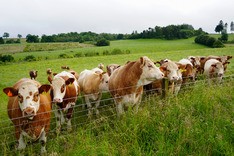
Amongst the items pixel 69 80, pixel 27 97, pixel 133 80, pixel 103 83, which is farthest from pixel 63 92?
pixel 133 80

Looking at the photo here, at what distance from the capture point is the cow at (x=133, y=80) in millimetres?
4453

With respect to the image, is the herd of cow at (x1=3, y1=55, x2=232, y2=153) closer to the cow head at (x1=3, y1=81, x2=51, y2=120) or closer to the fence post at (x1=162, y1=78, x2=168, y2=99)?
the cow head at (x1=3, y1=81, x2=51, y2=120)

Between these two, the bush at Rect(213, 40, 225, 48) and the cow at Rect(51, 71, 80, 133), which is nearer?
the cow at Rect(51, 71, 80, 133)

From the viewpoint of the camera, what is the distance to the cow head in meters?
3.19

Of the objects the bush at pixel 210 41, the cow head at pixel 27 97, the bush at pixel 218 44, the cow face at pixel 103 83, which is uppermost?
the bush at pixel 210 41

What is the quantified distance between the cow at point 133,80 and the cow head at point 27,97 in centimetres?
207

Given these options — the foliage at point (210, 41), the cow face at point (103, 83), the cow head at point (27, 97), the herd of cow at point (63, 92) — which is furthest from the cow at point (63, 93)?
the foliage at point (210, 41)

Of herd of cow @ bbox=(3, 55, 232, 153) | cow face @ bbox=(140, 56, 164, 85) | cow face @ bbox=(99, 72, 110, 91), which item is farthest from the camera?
cow face @ bbox=(99, 72, 110, 91)

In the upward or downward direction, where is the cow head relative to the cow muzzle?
upward

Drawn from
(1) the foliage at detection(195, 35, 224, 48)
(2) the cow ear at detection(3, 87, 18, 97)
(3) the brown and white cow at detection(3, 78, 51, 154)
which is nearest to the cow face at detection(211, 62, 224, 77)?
(3) the brown and white cow at detection(3, 78, 51, 154)

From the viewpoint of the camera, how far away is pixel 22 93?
10.8 ft

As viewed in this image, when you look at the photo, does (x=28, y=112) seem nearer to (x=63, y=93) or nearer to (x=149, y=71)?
(x=63, y=93)

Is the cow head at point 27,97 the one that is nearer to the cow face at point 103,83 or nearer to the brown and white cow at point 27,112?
the brown and white cow at point 27,112

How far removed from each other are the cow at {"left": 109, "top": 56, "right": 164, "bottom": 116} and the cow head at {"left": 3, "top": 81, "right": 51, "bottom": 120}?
2.07 meters
